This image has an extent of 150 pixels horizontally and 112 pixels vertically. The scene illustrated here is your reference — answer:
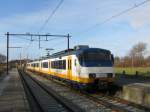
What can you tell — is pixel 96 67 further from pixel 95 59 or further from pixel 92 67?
pixel 95 59

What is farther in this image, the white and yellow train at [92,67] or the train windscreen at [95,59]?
the train windscreen at [95,59]

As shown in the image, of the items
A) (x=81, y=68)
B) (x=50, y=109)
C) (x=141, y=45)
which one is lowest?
(x=50, y=109)

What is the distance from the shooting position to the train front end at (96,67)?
74.0ft

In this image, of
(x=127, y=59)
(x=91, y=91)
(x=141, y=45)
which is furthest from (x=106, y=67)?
(x=141, y=45)

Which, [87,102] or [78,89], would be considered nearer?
[87,102]

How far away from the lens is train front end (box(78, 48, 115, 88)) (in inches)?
889

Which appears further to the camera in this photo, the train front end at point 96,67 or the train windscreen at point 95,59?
the train windscreen at point 95,59

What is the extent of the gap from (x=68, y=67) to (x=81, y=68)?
433 centimetres

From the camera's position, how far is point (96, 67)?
22891 mm

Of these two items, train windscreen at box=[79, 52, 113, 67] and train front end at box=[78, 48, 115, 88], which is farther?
train windscreen at box=[79, 52, 113, 67]

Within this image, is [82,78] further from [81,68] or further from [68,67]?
[68,67]

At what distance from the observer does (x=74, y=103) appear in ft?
62.4

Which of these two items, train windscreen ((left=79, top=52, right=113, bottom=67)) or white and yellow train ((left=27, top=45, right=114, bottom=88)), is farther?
train windscreen ((left=79, top=52, right=113, bottom=67))

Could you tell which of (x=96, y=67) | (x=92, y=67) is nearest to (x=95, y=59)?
(x=96, y=67)
